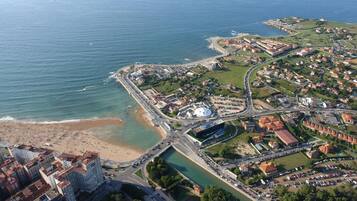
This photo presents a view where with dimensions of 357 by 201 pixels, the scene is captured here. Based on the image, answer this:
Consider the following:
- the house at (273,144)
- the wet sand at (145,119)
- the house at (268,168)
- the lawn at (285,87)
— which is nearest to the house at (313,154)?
the house at (273,144)

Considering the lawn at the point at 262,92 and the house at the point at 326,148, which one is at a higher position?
the lawn at the point at 262,92

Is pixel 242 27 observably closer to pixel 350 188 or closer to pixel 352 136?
pixel 352 136


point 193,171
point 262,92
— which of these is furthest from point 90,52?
point 193,171

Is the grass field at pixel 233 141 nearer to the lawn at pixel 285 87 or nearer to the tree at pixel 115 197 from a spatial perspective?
the tree at pixel 115 197

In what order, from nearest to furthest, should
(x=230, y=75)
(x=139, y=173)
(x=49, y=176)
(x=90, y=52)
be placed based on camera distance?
(x=49, y=176) → (x=139, y=173) → (x=230, y=75) → (x=90, y=52)

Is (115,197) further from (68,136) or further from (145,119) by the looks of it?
(145,119)
